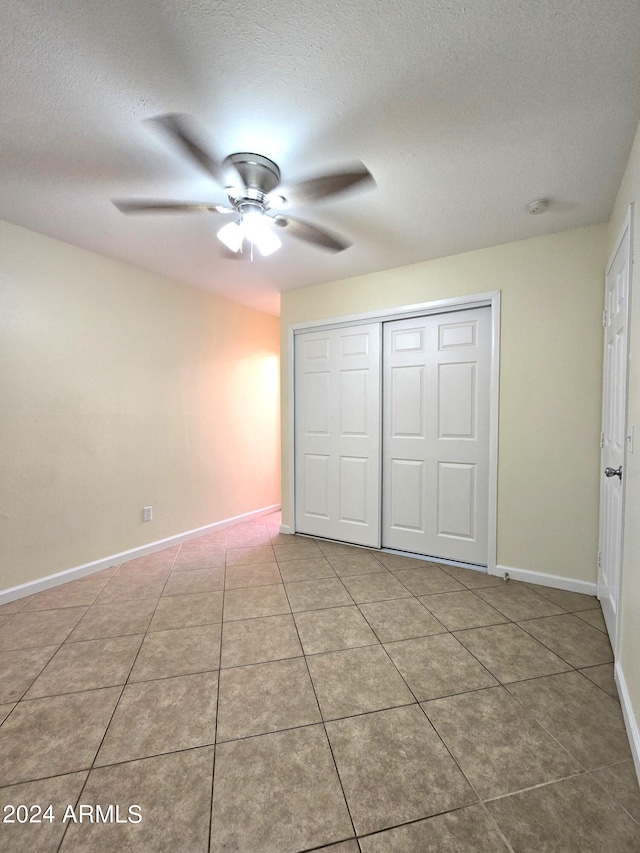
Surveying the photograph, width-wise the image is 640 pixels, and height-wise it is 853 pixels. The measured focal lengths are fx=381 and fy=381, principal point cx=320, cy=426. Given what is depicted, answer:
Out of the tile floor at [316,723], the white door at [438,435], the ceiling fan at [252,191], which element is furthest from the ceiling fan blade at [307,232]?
the tile floor at [316,723]

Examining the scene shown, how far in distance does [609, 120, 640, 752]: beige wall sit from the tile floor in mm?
209

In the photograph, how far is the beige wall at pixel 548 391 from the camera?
2486 mm

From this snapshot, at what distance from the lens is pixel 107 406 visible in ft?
10.0

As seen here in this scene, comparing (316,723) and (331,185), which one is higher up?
(331,185)

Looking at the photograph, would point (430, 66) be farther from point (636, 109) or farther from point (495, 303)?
point (495, 303)

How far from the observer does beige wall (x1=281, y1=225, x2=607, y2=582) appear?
2.49 meters

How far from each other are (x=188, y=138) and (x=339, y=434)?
2.52 metres

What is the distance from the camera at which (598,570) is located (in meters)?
2.45

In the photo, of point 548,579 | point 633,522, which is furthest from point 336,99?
point 548,579

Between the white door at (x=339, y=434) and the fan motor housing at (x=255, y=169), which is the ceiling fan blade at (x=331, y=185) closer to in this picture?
the fan motor housing at (x=255, y=169)

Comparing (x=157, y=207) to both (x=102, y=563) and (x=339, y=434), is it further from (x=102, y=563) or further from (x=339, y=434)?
(x=102, y=563)

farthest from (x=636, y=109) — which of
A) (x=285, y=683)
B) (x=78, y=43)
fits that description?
(x=285, y=683)

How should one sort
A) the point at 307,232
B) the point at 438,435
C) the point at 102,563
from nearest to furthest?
the point at 307,232 < the point at 102,563 < the point at 438,435

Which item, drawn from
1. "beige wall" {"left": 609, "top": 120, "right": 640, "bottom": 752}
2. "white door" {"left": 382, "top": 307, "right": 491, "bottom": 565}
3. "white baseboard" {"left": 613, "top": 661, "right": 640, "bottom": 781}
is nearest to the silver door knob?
"beige wall" {"left": 609, "top": 120, "right": 640, "bottom": 752}
